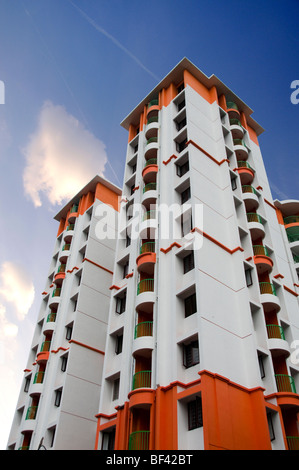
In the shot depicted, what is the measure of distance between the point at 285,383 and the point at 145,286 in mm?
8743

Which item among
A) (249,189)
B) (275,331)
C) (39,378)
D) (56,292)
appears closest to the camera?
(275,331)

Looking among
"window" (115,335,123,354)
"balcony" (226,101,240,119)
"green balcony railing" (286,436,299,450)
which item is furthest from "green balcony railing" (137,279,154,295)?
"balcony" (226,101,240,119)

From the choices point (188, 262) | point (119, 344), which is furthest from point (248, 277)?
point (119, 344)

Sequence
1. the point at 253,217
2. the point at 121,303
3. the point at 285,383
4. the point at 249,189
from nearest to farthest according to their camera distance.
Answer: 1. the point at 285,383
2. the point at 121,303
3. the point at 253,217
4. the point at 249,189

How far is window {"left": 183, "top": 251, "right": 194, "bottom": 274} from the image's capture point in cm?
2275

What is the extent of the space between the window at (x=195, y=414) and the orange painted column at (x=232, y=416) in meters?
1.04

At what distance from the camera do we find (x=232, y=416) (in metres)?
17.0

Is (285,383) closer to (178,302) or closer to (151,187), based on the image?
(178,302)

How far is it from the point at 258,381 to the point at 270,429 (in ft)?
7.74

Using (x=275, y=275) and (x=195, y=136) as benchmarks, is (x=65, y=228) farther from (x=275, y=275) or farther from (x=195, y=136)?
(x=275, y=275)

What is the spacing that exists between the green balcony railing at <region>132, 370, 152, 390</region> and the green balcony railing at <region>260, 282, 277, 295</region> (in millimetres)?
8630

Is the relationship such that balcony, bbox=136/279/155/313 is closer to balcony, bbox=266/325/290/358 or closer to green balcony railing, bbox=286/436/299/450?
balcony, bbox=266/325/290/358

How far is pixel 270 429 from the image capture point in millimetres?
→ 18781
